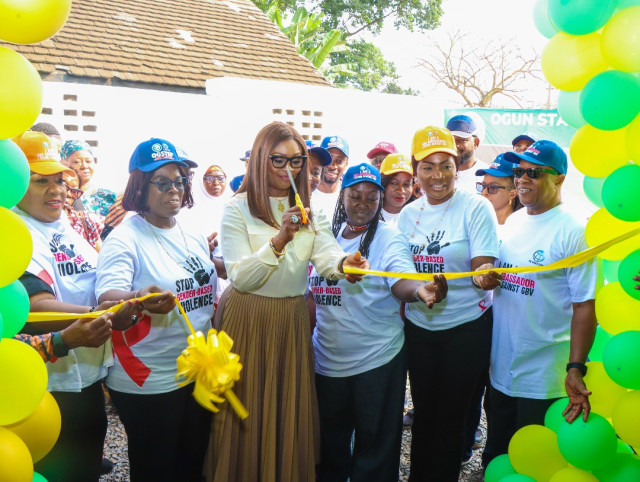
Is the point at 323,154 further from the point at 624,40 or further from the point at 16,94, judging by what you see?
the point at 16,94

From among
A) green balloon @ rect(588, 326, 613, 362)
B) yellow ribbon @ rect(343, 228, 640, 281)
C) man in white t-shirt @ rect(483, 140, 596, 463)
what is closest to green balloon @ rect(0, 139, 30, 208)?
yellow ribbon @ rect(343, 228, 640, 281)

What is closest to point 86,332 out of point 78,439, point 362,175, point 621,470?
point 78,439

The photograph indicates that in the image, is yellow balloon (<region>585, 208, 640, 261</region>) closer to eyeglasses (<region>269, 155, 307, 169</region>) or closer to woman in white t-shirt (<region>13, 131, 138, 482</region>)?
eyeglasses (<region>269, 155, 307, 169</region>)

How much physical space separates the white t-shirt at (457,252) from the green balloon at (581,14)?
107 cm

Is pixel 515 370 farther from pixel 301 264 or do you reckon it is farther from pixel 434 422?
pixel 301 264

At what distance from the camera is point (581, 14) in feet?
7.47

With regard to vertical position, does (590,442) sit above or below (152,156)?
below

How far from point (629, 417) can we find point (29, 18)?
2.62m

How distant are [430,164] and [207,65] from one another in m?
9.83

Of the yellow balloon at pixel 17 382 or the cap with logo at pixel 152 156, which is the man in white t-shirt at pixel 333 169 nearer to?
the cap with logo at pixel 152 156

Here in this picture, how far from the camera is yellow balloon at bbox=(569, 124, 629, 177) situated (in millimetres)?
2479

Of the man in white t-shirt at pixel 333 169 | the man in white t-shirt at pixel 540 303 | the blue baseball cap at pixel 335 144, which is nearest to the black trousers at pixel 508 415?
the man in white t-shirt at pixel 540 303

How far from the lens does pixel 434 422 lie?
3223mm

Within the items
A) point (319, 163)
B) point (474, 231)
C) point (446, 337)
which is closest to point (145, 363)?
point (446, 337)
